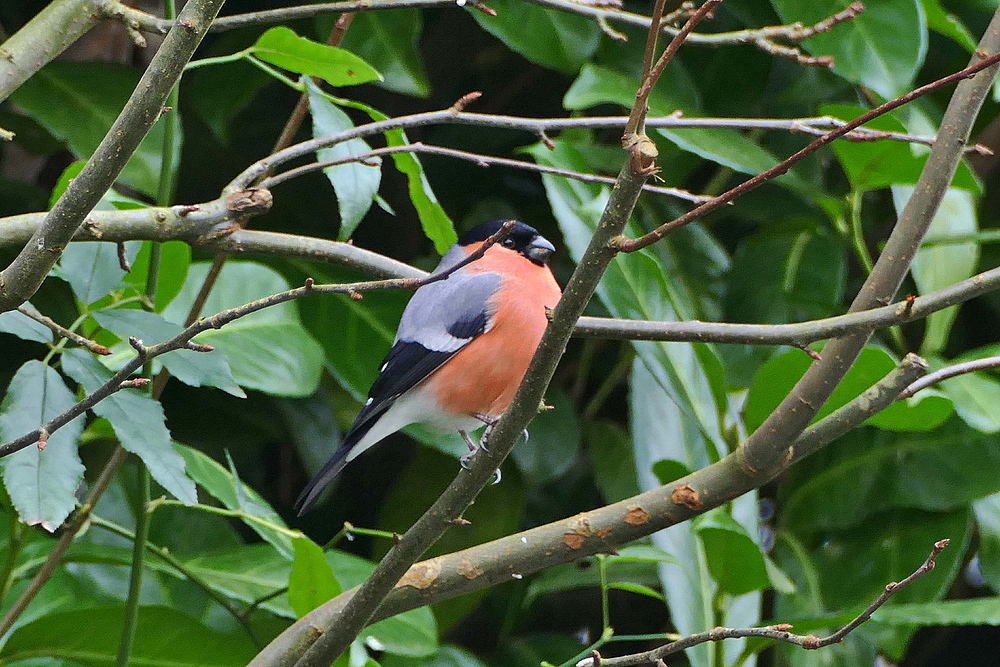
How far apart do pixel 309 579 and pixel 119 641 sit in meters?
0.34

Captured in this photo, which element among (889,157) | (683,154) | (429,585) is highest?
(683,154)

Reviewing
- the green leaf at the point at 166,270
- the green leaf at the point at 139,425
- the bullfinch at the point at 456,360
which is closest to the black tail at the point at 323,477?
the bullfinch at the point at 456,360

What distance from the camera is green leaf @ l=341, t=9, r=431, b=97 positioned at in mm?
1749

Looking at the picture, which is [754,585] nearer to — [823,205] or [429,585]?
[429,585]

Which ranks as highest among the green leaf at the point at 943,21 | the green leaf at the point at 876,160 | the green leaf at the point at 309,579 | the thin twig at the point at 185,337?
the green leaf at the point at 943,21

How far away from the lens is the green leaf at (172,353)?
2.99ft

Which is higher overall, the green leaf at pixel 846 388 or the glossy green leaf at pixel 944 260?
the glossy green leaf at pixel 944 260

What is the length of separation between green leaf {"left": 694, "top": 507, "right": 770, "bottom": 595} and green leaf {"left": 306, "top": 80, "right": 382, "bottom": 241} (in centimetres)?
66

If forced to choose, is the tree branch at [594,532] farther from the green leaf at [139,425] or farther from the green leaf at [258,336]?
the green leaf at [258,336]

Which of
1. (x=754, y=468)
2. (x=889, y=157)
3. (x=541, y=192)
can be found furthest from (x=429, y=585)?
(x=541, y=192)

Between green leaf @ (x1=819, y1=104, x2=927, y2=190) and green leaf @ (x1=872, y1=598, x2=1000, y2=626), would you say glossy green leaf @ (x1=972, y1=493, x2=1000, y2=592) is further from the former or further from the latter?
green leaf @ (x1=819, y1=104, x2=927, y2=190)

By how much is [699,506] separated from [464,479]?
0.89 feet

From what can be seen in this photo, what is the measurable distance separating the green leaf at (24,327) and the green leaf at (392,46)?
36.5 inches

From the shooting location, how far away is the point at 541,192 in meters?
2.23
